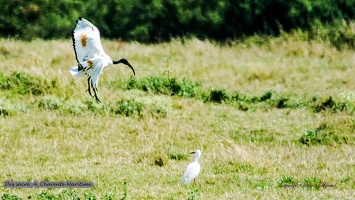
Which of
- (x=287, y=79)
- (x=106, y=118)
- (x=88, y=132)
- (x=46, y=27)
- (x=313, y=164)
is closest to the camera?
(x=313, y=164)

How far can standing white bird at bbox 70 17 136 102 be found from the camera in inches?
306

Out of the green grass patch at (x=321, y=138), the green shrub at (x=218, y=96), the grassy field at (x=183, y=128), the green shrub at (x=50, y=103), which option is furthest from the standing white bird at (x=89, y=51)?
the green shrub at (x=218, y=96)

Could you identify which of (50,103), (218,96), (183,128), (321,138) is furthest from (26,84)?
(321,138)

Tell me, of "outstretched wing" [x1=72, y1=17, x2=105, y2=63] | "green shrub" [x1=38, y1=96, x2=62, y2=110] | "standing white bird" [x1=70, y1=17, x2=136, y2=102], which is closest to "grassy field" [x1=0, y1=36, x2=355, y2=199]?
"green shrub" [x1=38, y1=96, x2=62, y2=110]

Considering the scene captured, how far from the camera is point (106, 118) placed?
504 inches

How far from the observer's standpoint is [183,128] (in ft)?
39.2

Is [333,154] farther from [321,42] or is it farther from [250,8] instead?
[250,8]

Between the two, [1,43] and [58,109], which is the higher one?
[58,109]

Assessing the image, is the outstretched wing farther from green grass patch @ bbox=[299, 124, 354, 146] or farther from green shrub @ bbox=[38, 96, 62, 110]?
green shrub @ bbox=[38, 96, 62, 110]

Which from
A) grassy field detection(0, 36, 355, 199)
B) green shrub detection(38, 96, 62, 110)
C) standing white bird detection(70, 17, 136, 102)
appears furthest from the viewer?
green shrub detection(38, 96, 62, 110)

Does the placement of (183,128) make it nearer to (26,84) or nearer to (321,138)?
(321,138)

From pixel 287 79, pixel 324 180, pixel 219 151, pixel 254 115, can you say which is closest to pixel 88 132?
pixel 219 151

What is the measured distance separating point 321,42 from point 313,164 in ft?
43.7

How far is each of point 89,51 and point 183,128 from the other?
13.9 ft
